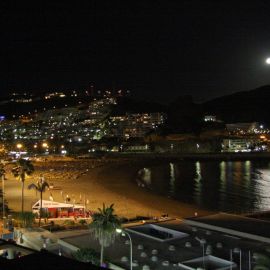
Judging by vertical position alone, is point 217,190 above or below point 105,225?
below

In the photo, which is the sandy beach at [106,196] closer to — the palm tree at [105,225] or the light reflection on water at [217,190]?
the light reflection on water at [217,190]

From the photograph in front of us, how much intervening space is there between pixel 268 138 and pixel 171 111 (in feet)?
110

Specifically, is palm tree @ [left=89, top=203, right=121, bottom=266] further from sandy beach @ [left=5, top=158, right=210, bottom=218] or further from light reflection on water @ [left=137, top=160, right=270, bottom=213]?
light reflection on water @ [left=137, top=160, right=270, bottom=213]

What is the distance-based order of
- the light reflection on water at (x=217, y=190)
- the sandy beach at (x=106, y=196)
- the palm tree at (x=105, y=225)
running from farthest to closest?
the light reflection on water at (x=217, y=190), the sandy beach at (x=106, y=196), the palm tree at (x=105, y=225)

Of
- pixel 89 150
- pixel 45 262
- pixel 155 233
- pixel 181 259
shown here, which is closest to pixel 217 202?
pixel 155 233

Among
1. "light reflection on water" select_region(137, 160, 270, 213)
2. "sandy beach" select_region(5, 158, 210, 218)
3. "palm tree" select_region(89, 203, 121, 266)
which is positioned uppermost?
"palm tree" select_region(89, 203, 121, 266)

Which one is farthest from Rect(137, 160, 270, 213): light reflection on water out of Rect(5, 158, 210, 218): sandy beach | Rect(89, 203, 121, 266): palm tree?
Rect(89, 203, 121, 266): palm tree

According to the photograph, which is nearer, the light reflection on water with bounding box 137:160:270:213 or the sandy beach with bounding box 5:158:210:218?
the sandy beach with bounding box 5:158:210:218

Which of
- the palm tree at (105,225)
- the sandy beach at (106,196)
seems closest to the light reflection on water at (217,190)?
the sandy beach at (106,196)

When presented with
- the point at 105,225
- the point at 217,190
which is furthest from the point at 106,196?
the point at 105,225

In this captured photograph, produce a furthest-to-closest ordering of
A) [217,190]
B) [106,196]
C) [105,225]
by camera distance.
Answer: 1. [217,190]
2. [106,196]
3. [105,225]

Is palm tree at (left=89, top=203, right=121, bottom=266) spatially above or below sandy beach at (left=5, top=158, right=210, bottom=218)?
above

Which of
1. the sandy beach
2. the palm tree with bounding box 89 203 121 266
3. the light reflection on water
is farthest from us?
the light reflection on water

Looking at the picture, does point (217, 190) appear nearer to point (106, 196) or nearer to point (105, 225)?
point (106, 196)
